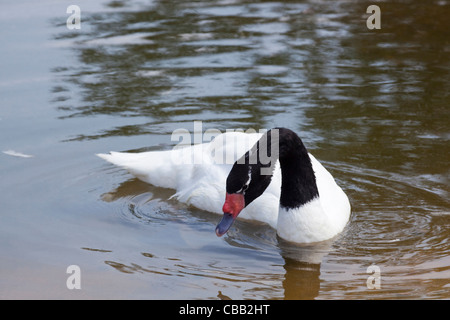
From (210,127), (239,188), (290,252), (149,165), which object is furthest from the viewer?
(210,127)

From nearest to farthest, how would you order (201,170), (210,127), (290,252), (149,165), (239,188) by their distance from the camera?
(239,188)
(290,252)
(201,170)
(149,165)
(210,127)

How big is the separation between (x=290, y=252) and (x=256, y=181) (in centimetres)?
66

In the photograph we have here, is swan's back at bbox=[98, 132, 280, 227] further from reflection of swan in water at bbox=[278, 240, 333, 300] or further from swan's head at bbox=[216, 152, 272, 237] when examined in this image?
swan's head at bbox=[216, 152, 272, 237]

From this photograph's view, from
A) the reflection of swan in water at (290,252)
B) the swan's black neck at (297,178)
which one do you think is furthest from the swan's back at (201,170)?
the swan's black neck at (297,178)

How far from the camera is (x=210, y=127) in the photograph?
8617mm

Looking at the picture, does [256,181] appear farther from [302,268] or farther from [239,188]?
[302,268]

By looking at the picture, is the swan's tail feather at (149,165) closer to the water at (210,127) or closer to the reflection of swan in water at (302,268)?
the water at (210,127)

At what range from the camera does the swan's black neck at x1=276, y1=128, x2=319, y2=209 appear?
6.33 metres

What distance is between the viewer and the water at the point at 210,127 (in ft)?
19.6

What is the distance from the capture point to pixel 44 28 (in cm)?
1198

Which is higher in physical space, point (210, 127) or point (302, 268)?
point (210, 127)

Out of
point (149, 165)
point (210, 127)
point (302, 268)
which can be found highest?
point (210, 127)

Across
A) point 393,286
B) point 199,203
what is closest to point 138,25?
point 199,203

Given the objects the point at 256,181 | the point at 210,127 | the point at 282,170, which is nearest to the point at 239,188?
the point at 256,181
